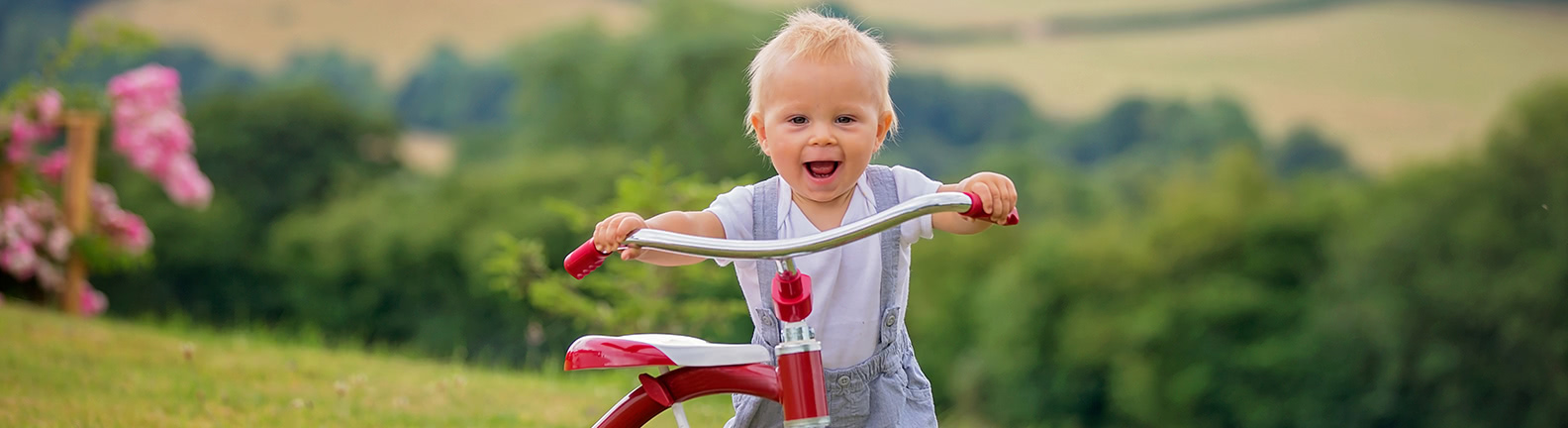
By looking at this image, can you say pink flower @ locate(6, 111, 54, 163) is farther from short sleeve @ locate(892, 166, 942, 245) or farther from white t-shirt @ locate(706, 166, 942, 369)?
short sleeve @ locate(892, 166, 942, 245)

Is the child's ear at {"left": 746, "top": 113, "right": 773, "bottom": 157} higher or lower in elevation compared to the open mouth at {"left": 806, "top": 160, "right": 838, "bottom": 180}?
higher

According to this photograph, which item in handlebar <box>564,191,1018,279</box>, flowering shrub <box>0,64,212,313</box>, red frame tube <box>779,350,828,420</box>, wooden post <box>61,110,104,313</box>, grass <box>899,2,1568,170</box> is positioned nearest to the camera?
handlebar <box>564,191,1018,279</box>

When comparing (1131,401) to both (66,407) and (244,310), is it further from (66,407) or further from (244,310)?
(66,407)

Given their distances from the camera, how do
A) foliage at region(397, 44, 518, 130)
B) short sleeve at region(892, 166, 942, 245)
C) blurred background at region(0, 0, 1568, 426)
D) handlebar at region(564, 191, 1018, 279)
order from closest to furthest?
handlebar at region(564, 191, 1018, 279) → short sleeve at region(892, 166, 942, 245) → blurred background at region(0, 0, 1568, 426) → foliage at region(397, 44, 518, 130)

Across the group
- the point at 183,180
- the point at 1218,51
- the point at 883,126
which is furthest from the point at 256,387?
the point at 1218,51

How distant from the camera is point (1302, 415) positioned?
25.7 meters

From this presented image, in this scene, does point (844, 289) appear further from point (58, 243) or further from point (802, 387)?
point (58, 243)

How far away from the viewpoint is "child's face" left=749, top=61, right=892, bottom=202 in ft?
8.72

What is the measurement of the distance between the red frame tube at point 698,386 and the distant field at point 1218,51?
27985mm

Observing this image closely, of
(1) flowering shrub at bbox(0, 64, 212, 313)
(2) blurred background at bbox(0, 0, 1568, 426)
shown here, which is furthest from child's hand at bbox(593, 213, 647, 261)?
Result: (2) blurred background at bbox(0, 0, 1568, 426)

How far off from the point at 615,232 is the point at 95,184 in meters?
11.1

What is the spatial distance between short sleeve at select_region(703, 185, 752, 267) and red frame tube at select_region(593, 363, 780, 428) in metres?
0.42

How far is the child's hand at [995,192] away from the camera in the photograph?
7.96 ft

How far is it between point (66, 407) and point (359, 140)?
105ft
